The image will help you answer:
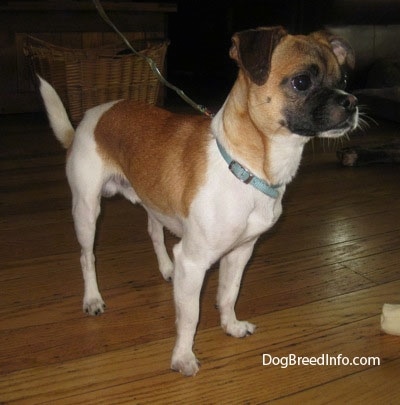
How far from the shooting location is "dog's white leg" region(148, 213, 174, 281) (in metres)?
2.48

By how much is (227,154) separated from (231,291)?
57 centimetres

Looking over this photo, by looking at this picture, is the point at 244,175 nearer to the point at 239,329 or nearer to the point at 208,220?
the point at 208,220

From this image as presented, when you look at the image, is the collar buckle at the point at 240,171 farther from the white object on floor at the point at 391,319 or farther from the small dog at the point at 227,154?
the white object on floor at the point at 391,319

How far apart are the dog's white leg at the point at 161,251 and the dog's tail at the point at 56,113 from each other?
19.6 inches

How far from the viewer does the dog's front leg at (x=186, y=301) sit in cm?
182

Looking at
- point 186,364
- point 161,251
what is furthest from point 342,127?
point 161,251

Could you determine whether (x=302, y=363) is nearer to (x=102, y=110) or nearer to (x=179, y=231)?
(x=179, y=231)

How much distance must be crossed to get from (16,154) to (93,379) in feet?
9.39

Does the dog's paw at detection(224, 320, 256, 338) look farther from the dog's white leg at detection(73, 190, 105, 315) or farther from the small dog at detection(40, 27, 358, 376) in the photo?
the dog's white leg at detection(73, 190, 105, 315)

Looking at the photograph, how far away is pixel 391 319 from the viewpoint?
2.04m

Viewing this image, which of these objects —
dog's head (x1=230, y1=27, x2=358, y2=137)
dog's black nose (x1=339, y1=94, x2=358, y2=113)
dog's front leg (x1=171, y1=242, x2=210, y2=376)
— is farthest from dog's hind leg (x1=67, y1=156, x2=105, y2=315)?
dog's black nose (x1=339, y1=94, x2=358, y2=113)

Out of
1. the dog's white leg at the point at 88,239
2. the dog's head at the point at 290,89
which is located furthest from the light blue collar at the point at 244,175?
the dog's white leg at the point at 88,239

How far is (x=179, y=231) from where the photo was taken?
201 centimetres

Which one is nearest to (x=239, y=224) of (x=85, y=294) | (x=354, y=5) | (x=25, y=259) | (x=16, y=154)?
(x=85, y=294)
